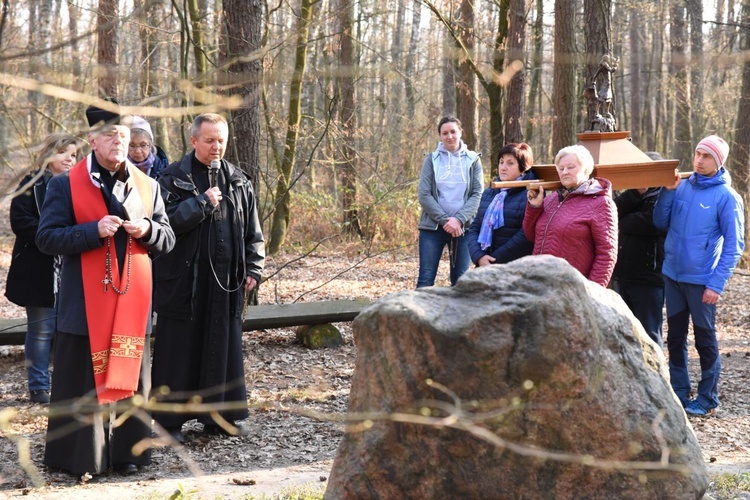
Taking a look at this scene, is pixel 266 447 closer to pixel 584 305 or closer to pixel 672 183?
pixel 584 305

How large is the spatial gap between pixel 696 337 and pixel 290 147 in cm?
680

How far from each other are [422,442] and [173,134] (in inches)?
712

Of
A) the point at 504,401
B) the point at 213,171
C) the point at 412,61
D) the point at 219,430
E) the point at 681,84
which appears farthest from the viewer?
the point at 412,61

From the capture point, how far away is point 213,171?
566 cm

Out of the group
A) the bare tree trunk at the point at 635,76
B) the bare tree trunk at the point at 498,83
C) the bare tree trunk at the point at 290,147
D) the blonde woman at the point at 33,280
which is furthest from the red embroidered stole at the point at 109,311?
the bare tree trunk at the point at 635,76

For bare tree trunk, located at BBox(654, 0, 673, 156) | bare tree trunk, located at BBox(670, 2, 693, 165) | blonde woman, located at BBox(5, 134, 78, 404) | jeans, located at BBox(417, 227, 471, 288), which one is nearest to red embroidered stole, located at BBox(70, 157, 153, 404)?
blonde woman, located at BBox(5, 134, 78, 404)

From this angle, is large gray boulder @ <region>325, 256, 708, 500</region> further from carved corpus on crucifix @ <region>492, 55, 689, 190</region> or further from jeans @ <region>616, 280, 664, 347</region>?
jeans @ <region>616, 280, 664, 347</region>

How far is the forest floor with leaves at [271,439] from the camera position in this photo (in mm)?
4809

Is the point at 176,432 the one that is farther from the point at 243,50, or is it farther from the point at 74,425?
the point at 243,50

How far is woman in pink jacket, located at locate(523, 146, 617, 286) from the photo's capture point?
206 inches

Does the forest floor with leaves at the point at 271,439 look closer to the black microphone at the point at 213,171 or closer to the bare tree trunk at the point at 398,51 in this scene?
the black microphone at the point at 213,171

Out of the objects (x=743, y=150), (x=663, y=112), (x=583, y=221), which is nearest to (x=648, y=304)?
(x=583, y=221)

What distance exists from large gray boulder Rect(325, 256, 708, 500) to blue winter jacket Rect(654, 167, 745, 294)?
233 cm

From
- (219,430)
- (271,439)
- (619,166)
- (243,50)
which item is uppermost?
(243,50)
